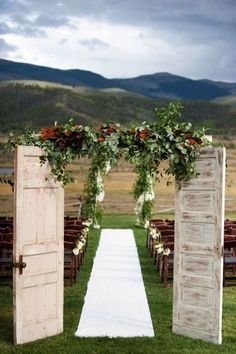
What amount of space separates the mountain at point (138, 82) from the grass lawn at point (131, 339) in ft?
258

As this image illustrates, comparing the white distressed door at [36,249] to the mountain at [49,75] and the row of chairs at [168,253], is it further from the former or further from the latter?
the mountain at [49,75]

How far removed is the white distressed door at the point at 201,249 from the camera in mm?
9281

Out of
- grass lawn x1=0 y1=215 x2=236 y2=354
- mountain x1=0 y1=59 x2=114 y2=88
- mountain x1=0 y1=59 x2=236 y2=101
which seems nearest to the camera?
grass lawn x1=0 y1=215 x2=236 y2=354

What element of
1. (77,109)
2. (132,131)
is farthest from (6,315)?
(77,109)

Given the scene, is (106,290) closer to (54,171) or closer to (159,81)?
(54,171)

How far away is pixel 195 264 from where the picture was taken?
374 inches

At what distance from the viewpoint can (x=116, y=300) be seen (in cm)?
1235

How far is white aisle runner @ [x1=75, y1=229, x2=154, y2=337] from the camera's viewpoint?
10.1 metres

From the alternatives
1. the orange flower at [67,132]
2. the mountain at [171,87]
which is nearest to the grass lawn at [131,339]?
the orange flower at [67,132]

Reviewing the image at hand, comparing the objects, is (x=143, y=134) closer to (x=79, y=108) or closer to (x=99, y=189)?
(x=99, y=189)

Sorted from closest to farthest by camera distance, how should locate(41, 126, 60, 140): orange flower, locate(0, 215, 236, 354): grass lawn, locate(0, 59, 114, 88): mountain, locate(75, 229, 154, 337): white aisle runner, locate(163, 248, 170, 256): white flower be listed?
locate(0, 215, 236, 354): grass lawn < locate(41, 126, 60, 140): orange flower < locate(75, 229, 154, 337): white aisle runner < locate(163, 248, 170, 256): white flower < locate(0, 59, 114, 88): mountain

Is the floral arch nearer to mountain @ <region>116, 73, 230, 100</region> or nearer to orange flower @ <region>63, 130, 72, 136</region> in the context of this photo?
orange flower @ <region>63, 130, 72, 136</region>

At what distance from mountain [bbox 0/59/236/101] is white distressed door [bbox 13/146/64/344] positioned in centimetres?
8156

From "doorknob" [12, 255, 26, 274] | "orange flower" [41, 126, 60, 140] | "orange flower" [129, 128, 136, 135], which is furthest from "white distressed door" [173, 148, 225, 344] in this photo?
"doorknob" [12, 255, 26, 274]
